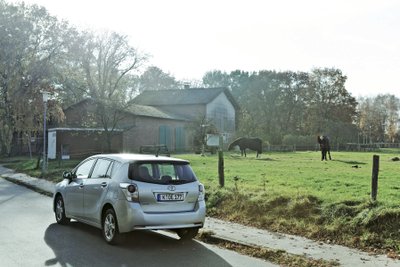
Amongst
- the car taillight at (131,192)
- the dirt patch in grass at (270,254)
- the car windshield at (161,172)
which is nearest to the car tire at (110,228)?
the car taillight at (131,192)

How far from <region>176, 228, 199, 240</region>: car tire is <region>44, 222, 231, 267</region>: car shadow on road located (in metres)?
0.16

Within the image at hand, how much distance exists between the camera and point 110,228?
8.66m

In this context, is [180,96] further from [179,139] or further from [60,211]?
[60,211]

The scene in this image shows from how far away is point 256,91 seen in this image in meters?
73.9

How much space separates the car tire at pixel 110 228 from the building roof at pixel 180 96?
48556mm

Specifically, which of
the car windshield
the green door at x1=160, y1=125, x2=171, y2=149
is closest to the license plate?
the car windshield

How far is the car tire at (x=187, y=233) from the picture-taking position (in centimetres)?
913

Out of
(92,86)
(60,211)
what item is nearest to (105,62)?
(92,86)

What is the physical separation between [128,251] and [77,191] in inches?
99.2

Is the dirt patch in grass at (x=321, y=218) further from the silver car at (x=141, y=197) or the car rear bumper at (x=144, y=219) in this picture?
the car rear bumper at (x=144, y=219)

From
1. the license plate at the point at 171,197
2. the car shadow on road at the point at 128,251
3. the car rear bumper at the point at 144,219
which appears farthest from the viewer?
the license plate at the point at 171,197

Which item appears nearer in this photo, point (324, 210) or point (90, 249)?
point (90, 249)

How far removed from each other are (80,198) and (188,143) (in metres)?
42.0

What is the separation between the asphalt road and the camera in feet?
24.2
